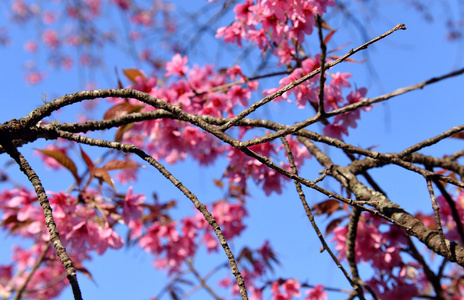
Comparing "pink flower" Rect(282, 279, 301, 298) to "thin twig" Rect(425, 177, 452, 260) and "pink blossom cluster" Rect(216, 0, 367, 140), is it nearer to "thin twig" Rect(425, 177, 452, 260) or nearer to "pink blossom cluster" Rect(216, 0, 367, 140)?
"pink blossom cluster" Rect(216, 0, 367, 140)

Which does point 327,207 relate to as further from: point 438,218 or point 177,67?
point 177,67

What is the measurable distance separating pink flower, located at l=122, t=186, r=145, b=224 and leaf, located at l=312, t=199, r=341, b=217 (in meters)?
0.83

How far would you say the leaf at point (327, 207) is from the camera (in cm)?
171

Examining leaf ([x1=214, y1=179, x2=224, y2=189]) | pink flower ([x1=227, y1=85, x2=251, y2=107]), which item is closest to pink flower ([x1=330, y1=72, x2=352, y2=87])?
pink flower ([x1=227, y1=85, x2=251, y2=107])

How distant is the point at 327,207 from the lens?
1729mm

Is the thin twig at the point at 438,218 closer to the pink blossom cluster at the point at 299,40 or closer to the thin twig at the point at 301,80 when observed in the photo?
the thin twig at the point at 301,80

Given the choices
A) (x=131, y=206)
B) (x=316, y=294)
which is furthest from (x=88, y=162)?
(x=316, y=294)

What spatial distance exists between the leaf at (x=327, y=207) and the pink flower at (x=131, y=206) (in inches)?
32.8

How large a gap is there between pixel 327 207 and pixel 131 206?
937mm

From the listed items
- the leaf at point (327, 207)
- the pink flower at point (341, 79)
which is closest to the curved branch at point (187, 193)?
the leaf at point (327, 207)

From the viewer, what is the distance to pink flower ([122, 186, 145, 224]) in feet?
5.43

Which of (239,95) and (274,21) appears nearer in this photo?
(274,21)

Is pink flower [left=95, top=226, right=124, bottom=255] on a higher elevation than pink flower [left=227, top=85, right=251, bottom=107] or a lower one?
lower

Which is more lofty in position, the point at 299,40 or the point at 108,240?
the point at 299,40
